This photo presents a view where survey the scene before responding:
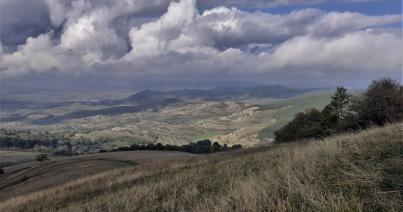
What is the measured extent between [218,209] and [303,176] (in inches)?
82.6

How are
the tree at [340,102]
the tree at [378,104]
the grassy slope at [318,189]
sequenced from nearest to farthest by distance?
the grassy slope at [318,189] → the tree at [378,104] → the tree at [340,102]

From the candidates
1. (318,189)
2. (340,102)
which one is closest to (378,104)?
(340,102)

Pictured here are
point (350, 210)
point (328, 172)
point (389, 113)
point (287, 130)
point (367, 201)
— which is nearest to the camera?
point (350, 210)

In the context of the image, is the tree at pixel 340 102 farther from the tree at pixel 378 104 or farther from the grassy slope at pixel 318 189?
the grassy slope at pixel 318 189

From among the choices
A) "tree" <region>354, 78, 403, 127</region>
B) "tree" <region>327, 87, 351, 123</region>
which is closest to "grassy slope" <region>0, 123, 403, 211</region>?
"tree" <region>354, 78, 403, 127</region>

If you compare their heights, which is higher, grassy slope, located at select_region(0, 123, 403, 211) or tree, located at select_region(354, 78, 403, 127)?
tree, located at select_region(354, 78, 403, 127)

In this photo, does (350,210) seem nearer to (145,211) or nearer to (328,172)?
(328,172)

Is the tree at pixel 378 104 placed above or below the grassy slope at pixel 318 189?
above

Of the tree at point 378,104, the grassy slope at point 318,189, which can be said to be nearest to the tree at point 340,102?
the tree at point 378,104

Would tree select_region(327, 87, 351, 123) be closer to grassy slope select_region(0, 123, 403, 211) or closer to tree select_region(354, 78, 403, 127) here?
tree select_region(354, 78, 403, 127)

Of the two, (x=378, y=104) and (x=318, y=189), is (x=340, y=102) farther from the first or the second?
(x=318, y=189)

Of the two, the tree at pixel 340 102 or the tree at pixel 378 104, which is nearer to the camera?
the tree at pixel 378 104

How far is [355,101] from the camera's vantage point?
52.9 metres

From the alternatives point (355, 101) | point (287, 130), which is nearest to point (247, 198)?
point (355, 101)
